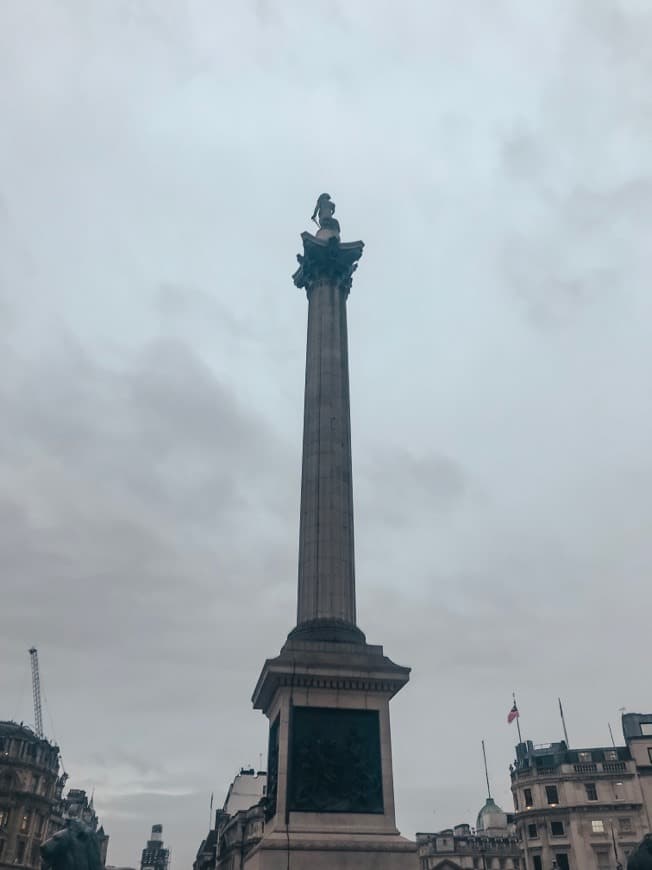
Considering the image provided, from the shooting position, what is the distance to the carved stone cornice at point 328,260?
35000 mm

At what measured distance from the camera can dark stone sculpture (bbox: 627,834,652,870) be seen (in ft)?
64.3

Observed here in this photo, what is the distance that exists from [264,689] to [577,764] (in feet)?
187

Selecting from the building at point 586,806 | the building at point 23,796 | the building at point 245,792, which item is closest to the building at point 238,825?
the building at point 245,792

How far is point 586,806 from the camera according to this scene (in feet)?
224

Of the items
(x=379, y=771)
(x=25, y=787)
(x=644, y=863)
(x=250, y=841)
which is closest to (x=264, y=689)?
(x=379, y=771)

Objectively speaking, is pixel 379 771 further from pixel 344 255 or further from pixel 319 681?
pixel 344 255

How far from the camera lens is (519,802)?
7356cm

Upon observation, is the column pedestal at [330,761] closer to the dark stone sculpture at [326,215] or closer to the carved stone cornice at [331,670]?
the carved stone cornice at [331,670]

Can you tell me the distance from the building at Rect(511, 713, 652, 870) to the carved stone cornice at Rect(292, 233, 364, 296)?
56.7 m

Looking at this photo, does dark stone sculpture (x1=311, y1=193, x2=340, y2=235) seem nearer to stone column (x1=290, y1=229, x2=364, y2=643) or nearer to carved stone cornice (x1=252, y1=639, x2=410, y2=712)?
stone column (x1=290, y1=229, x2=364, y2=643)

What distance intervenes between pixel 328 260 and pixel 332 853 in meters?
24.1

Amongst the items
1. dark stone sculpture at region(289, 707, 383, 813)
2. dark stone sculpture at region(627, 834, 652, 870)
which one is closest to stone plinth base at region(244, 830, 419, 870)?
dark stone sculpture at region(289, 707, 383, 813)

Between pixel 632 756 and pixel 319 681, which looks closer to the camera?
pixel 319 681

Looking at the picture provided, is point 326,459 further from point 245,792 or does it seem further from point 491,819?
point 491,819
